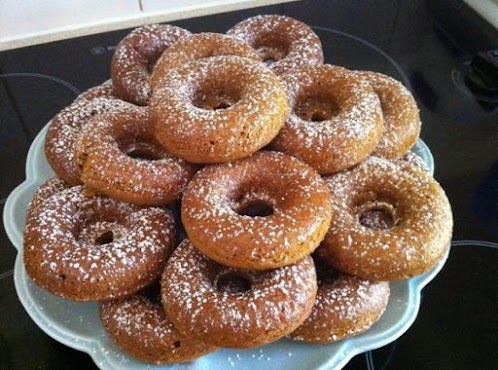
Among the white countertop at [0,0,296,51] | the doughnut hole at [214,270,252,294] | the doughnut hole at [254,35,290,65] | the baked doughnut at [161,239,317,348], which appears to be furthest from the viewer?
the white countertop at [0,0,296,51]

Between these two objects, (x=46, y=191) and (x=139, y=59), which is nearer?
(x=46, y=191)

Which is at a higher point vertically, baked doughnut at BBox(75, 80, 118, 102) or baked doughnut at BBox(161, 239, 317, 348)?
baked doughnut at BBox(75, 80, 118, 102)

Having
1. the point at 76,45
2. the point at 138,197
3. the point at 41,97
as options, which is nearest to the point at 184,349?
the point at 138,197

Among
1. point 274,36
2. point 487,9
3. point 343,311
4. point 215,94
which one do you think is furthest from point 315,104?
point 487,9

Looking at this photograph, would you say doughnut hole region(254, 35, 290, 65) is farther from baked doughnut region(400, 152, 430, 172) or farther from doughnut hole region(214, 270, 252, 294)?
doughnut hole region(214, 270, 252, 294)

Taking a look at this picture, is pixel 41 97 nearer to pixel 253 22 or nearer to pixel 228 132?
pixel 253 22

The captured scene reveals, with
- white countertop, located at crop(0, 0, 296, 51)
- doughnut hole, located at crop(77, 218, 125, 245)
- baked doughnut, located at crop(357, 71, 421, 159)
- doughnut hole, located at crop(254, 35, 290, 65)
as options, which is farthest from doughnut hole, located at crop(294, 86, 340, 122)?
white countertop, located at crop(0, 0, 296, 51)

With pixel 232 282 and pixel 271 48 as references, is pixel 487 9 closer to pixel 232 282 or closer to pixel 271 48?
pixel 271 48
